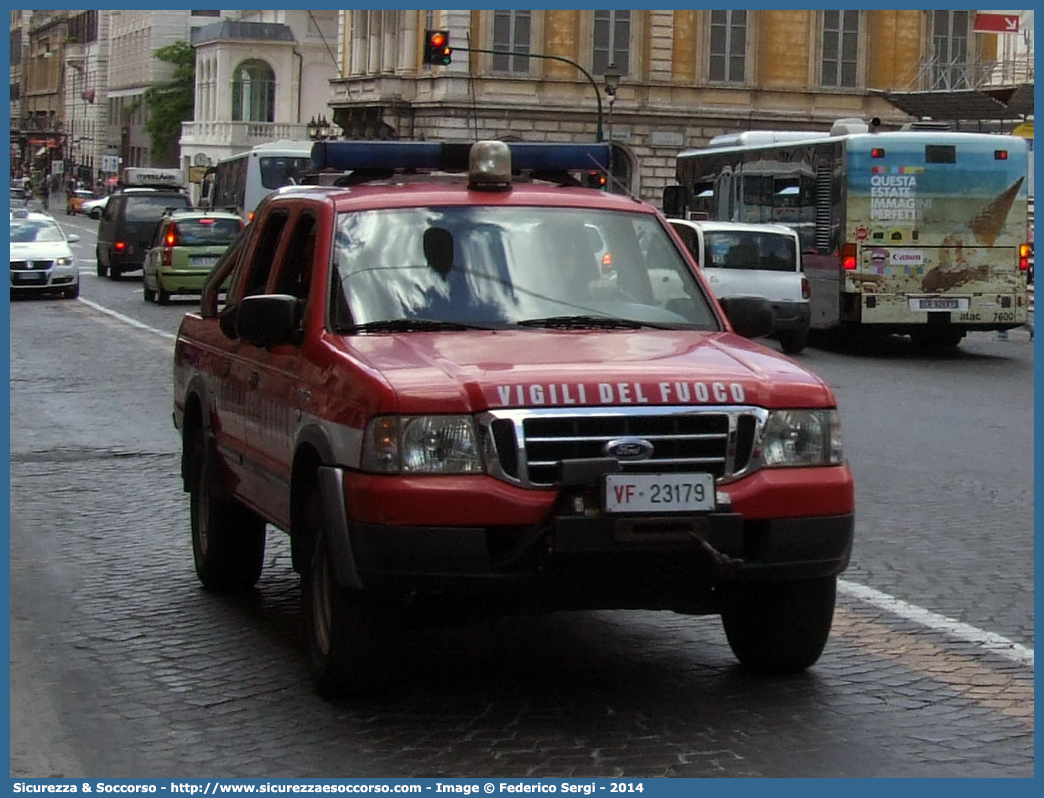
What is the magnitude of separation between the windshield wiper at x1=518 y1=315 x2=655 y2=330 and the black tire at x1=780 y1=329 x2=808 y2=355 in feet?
63.0

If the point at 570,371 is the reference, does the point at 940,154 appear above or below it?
above

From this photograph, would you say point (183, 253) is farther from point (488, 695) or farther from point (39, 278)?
point (488, 695)

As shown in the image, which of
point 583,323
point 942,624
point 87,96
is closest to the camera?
point 583,323

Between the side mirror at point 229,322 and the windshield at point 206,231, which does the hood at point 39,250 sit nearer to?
the windshield at point 206,231

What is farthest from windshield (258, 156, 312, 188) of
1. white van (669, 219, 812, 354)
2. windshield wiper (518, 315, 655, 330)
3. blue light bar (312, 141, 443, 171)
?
windshield wiper (518, 315, 655, 330)

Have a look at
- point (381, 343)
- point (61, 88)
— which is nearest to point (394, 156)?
point (381, 343)

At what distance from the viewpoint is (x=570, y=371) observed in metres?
6.67

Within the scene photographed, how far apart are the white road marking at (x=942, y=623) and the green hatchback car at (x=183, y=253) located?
89.5 ft

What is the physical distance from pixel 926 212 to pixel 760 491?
2088 centimetres

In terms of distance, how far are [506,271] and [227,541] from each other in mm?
2036

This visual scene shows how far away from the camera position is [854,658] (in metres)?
7.71

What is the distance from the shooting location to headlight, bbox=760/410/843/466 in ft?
22.2

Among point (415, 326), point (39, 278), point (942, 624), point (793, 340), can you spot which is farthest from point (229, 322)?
point (39, 278)

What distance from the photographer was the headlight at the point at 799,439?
6.77m
